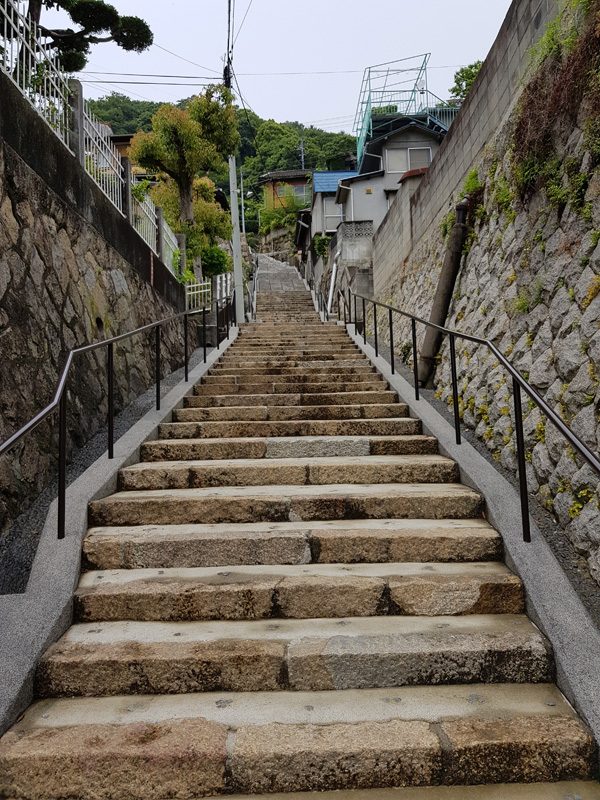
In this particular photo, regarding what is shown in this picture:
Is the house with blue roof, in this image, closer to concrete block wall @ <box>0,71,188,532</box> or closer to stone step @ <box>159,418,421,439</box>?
concrete block wall @ <box>0,71,188,532</box>

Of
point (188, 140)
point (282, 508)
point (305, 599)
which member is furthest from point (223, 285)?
point (305, 599)

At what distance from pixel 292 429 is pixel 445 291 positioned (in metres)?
2.77

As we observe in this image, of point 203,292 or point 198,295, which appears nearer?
point 198,295

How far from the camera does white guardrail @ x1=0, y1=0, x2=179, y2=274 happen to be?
12.7 ft

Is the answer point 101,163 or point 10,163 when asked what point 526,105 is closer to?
point 10,163

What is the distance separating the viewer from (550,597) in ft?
7.84

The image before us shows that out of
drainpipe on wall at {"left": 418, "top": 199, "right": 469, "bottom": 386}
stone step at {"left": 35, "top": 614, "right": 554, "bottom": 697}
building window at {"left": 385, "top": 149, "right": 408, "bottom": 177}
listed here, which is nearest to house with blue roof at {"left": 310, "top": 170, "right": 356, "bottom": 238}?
building window at {"left": 385, "top": 149, "right": 408, "bottom": 177}

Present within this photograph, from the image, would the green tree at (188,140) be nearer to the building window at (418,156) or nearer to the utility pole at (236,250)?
the utility pole at (236,250)

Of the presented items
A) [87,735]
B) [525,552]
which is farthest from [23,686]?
[525,552]

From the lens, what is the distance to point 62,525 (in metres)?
2.83

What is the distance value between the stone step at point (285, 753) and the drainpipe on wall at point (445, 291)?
4393 mm

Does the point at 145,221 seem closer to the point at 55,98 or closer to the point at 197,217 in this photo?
the point at 55,98

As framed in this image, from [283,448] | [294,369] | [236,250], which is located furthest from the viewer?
[236,250]

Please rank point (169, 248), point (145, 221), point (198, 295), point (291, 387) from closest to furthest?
point (291, 387), point (145, 221), point (169, 248), point (198, 295)
